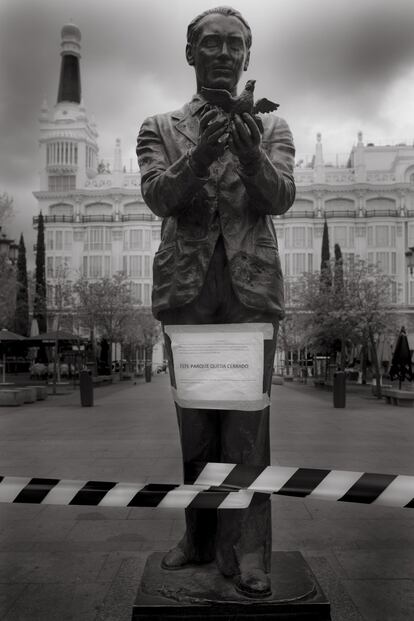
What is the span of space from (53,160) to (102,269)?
40.1 feet

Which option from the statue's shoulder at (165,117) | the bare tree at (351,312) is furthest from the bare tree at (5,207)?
the statue's shoulder at (165,117)

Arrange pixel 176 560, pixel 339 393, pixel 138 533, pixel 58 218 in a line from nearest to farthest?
pixel 176 560 → pixel 138 533 → pixel 339 393 → pixel 58 218

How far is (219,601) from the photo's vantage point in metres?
2.21

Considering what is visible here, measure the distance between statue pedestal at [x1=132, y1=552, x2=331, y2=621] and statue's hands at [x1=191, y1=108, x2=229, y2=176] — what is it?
1525mm

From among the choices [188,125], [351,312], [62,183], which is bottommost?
[351,312]

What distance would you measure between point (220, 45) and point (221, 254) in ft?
2.58

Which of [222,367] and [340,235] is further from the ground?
[340,235]

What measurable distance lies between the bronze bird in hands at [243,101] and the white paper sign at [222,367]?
0.79m

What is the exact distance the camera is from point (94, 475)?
6176 millimetres

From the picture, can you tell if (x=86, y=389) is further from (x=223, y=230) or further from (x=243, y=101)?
(x=243, y=101)

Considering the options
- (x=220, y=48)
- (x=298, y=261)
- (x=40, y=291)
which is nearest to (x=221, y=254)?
(x=220, y=48)

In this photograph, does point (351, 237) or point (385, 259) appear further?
point (351, 237)

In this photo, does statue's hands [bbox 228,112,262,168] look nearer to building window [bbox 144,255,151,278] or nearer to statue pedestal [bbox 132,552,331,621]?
statue pedestal [bbox 132,552,331,621]

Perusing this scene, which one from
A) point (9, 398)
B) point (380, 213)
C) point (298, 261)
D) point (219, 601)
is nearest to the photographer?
point (219, 601)
